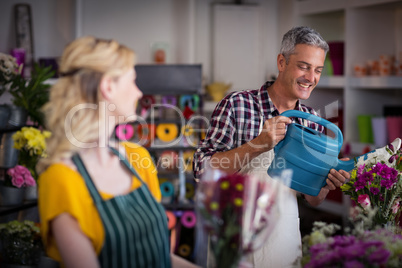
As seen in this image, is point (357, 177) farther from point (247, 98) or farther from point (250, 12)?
point (250, 12)

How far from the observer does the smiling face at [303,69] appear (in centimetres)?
181

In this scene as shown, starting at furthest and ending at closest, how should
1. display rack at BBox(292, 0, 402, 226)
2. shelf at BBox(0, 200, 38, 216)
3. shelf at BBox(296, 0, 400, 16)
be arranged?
display rack at BBox(292, 0, 402, 226)
shelf at BBox(296, 0, 400, 16)
shelf at BBox(0, 200, 38, 216)

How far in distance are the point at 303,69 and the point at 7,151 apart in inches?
54.6

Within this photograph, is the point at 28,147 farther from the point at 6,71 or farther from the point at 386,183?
the point at 386,183

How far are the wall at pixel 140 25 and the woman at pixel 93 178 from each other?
3.26 m

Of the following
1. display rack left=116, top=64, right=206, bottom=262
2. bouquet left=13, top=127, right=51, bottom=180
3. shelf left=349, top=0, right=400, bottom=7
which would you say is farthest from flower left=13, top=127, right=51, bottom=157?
shelf left=349, top=0, right=400, bottom=7

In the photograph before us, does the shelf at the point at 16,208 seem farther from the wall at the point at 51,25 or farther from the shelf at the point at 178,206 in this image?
the wall at the point at 51,25

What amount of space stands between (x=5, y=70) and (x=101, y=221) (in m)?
1.57

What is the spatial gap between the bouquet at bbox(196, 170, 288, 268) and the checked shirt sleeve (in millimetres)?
709

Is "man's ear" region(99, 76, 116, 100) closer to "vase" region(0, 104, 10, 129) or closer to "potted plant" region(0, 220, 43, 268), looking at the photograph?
"potted plant" region(0, 220, 43, 268)

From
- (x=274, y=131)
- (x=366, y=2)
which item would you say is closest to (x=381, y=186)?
(x=274, y=131)

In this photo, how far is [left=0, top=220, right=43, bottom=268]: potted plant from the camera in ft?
5.76

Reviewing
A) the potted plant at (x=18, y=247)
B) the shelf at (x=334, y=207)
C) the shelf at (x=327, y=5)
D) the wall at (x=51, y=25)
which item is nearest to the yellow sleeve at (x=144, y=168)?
the potted plant at (x=18, y=247)

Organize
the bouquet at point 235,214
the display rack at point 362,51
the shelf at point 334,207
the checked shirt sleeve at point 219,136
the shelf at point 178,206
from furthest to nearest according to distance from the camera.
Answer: the shelf at point 178,206 → the shelf at point 334,207 → the display rack at point 362,51 → the checked shirt sleeve at point 219,136 → the bouquet at point 235,214
